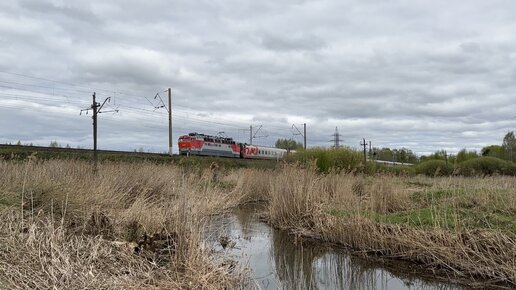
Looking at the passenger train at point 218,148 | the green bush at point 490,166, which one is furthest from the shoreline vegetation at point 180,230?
the green bush at point 490,166

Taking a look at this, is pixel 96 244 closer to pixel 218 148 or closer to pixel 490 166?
pixel 218 148

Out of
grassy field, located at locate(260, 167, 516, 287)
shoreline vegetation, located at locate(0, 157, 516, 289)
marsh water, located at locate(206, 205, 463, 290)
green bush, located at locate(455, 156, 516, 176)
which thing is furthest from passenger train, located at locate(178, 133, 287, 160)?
marsh water, located at locate(206, 205, 463, 290)

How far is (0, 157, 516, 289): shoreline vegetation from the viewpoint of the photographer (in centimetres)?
580

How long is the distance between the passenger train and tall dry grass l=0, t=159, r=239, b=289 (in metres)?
29.3

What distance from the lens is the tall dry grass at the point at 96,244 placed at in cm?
537

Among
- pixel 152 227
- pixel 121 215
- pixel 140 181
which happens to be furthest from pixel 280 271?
pixel 140 181

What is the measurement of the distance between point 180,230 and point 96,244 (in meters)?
1.23

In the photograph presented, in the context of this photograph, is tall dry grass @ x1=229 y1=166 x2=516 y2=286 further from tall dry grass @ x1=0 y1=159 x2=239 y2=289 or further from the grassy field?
tall dry grass @ x1=0 y1=159 x2=239 y2=289

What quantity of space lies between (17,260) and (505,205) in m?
10.0

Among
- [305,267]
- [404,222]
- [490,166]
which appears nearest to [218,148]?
[490,166]

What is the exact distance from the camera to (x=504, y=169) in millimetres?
40344

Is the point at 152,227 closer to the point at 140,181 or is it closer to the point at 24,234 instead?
the point at 24,234

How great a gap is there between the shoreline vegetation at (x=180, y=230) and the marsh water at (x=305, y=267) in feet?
1.46

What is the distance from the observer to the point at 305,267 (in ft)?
28.9
